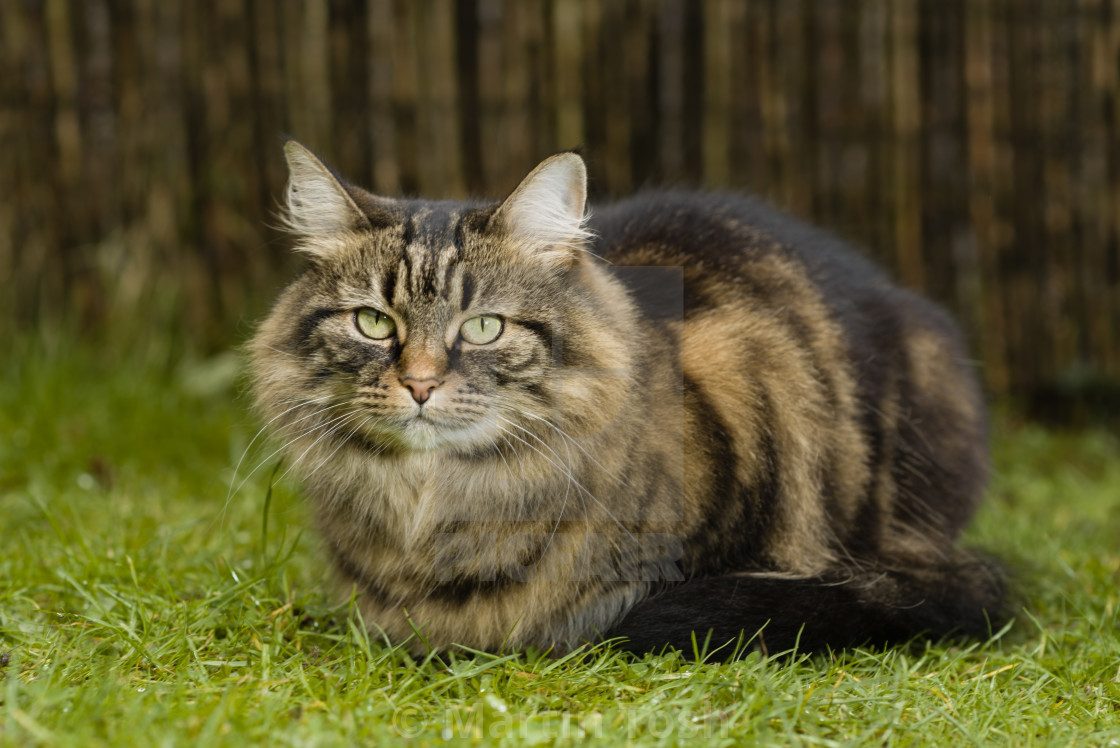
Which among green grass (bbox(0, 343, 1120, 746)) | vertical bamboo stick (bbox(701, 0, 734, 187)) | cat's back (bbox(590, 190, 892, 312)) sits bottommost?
green grass (bbox(0, 343, 1120, 746))

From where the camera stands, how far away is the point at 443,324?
2.12m

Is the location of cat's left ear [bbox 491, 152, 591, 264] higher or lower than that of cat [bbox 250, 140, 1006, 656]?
higher

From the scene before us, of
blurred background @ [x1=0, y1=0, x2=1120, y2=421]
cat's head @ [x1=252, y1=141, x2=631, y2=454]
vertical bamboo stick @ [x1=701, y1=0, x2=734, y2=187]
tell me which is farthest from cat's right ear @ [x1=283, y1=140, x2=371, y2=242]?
vertical bamboo stick @ [x1=701, y1=0, x2=734, y2=187]

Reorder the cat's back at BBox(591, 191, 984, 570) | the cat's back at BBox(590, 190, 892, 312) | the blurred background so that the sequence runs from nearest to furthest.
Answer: the cat's back at BBox(591, 191, 984, 570) → the cat's back at BBox(590, 190, 892, 312) → the blurred background

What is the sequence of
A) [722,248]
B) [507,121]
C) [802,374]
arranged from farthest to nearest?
[507,121]
[722,248]
[802,374]

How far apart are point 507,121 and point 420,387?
2824 millimetres

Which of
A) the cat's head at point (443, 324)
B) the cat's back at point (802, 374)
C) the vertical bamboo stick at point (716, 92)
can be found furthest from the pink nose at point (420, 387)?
the vertical bamboo stick at point (716, 92)

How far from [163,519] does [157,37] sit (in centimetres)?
250

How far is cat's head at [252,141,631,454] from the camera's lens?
2.10 meters

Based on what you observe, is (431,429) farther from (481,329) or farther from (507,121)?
(507,121)

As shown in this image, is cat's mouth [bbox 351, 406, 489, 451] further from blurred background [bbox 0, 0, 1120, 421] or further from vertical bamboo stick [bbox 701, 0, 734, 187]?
vertical bamboo stick [bbox 701, 0, 734, 187]

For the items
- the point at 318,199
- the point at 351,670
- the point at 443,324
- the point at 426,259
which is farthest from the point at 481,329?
the point at 351,670

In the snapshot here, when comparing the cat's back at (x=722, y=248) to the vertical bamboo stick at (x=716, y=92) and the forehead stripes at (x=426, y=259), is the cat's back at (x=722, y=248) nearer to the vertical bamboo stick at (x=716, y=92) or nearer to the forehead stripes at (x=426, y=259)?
the forehead stripes at (x=426, y=259)

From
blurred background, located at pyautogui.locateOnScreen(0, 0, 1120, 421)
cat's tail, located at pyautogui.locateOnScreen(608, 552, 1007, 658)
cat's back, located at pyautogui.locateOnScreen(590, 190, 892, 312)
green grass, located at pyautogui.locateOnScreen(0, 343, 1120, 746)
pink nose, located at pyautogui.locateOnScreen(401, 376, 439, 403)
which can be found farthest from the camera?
blurred background, located at pyautogui.locateOnScreen(0, 0, 1120, 421)
